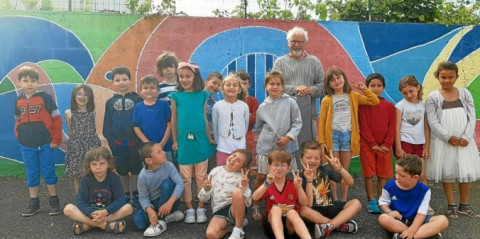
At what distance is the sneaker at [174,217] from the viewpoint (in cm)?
433

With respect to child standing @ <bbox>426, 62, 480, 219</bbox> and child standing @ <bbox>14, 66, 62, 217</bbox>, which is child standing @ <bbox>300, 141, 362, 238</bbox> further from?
child standing @ <bbox>14, 66, 62, 217</bbox>

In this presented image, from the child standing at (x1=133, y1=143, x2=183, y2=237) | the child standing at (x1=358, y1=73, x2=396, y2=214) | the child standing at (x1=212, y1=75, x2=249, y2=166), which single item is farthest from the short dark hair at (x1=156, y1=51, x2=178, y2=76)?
the child standing at (x1=358, y1=73, x2=396, y2=214)

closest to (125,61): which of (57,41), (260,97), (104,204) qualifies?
(57,41)

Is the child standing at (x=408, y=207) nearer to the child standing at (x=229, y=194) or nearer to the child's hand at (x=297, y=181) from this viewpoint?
the child's hand at (x=297, y=181)

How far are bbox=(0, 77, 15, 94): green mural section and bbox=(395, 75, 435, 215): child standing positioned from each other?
4842 mm

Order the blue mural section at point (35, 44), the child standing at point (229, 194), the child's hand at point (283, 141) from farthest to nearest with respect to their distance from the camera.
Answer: the blue mural section at point (35, 44), the child's hand at point (283, 141), the child standing at point (229, 194)

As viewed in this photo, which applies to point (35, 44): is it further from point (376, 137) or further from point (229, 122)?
point (376, 137)

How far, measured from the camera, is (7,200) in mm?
5074

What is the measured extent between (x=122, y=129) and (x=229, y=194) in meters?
1.38

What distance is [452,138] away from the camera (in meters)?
4.60

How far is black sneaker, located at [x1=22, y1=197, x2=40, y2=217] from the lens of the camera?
15.0 ft

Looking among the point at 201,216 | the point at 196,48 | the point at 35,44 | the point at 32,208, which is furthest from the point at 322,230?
the point at 35,44

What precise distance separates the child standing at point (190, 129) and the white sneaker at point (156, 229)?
369 mm

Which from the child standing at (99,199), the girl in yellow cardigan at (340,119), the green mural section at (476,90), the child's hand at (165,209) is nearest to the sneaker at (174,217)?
the child's hand at (165,209)
